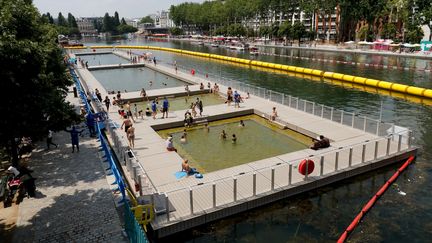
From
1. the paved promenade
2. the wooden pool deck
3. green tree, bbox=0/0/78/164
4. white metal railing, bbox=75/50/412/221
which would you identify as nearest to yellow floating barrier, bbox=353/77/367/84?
the wooden pool deck

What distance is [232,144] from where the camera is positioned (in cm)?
2539

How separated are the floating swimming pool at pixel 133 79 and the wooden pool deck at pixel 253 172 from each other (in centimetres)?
2382

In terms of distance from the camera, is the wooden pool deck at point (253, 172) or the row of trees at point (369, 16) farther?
the row of trees at point (369, 16)

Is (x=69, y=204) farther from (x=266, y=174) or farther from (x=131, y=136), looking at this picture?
(x=266, y=174)

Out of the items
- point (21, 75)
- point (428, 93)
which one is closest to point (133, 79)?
point (428, 93)

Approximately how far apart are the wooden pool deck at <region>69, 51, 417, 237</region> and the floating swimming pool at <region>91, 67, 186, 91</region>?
23817mm

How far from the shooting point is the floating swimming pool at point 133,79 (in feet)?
173

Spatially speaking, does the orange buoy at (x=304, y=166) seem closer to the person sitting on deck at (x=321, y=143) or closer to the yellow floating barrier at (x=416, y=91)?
the person sitting on deck at (x=321, y=143)

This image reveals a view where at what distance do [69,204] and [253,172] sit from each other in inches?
348

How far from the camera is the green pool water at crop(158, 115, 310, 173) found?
22516 mm

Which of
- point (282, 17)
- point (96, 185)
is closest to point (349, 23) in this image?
point (282, 17)

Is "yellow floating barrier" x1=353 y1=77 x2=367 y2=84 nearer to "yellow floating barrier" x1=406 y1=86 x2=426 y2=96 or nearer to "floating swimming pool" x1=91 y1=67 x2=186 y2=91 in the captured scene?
"yellow floating barrier" x1=406 y1=86 x2=426 y2=96

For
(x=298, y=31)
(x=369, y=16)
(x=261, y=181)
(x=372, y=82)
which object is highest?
(x=369, y=16)

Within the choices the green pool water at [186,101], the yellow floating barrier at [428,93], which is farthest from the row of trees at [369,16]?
the green pool water at [186,101]
